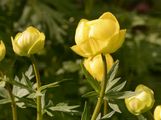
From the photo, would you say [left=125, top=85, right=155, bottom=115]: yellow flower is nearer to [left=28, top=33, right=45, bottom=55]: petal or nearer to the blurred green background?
[left=28, top=33, right=45, bottom=55]: petal

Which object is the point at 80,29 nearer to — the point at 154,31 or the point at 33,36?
the point at 33,36

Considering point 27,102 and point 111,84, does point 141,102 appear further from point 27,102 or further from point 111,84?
point 27,102

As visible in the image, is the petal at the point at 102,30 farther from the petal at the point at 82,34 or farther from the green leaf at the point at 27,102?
the green leaf at the point at 27,102

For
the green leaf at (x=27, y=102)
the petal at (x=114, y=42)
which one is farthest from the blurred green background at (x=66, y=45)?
the petal at (x=114, y=42)

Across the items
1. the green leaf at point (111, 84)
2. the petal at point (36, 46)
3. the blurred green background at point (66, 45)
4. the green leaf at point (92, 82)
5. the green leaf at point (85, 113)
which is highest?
the petal at point (36, 46)

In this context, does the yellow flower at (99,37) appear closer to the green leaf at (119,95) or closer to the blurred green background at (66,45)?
the green leaf at (119,95)

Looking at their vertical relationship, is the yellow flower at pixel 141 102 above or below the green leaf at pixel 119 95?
below

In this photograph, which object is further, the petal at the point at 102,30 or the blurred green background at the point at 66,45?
the blurred green background at the point at 66,45

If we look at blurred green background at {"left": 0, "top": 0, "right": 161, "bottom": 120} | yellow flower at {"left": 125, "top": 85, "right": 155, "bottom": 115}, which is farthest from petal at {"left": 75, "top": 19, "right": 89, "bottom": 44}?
blurred green background at {"left": 0, "top": 0, "right": 161, "bottom": 120}

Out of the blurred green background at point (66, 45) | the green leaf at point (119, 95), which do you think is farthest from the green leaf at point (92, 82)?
the blurred green background at point (66, 45)

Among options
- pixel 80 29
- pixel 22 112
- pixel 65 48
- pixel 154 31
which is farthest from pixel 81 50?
pixel 154 31
